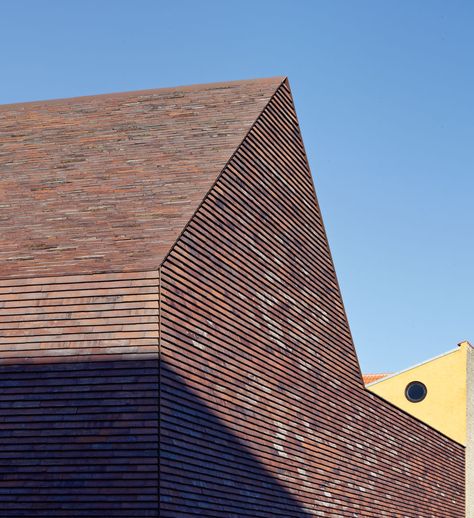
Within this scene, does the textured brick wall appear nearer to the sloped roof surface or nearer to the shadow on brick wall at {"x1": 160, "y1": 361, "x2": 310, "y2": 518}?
the shadow on brick wall at {"x1": 160, "y1": 361, "x2": 310, "y2": 518}

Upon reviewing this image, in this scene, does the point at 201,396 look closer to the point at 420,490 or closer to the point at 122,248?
the point at 122,248

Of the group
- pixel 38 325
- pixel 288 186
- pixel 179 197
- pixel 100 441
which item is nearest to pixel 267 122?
pixel 288 186

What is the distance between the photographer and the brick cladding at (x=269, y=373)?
40.5 feet

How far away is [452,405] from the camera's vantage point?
26750 millimetres

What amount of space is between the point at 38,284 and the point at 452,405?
16.8 metres

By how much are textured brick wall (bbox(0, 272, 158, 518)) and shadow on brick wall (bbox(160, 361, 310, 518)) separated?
0.26 meters

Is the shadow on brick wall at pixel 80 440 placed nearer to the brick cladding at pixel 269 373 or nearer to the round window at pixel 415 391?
the brick cladding at pixel 269 373

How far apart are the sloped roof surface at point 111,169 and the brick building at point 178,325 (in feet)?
0.14

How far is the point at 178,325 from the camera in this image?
12.4 m

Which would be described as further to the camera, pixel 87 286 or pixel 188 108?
pixel 188 108

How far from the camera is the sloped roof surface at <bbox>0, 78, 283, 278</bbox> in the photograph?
518 inches

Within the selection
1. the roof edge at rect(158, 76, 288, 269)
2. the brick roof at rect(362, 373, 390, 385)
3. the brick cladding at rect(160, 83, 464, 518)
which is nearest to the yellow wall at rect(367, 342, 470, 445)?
the brick cladding at rect(160, 83, 464, 518)

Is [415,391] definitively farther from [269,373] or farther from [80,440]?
[80,440]

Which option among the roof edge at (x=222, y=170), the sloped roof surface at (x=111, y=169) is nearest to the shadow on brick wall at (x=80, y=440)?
the sloped roof surface at (x=111, y=169)
